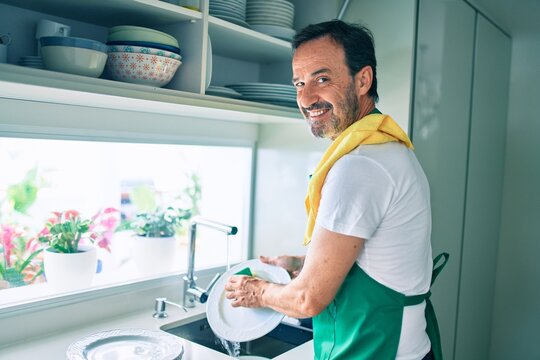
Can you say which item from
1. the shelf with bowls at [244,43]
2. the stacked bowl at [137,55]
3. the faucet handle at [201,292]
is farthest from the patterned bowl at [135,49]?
the faucet handle at [201,292]

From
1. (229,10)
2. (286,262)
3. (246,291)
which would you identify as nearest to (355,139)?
(246,291)

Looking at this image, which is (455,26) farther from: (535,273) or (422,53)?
(535,273)

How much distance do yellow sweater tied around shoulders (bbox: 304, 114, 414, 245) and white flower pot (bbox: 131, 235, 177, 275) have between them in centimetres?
82

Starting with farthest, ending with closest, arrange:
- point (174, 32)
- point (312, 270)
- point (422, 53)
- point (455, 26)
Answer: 1. point (455, 26)
2. point (422, 53)
3. point (174, 32)
4. point (312, 270)

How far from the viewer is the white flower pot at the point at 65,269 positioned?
5.11 ft

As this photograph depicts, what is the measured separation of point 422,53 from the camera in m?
1.73

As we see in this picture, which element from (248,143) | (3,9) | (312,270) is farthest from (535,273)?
(3,9)

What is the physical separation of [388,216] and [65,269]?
1.02 metres

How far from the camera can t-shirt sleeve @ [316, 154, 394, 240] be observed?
3.43ft

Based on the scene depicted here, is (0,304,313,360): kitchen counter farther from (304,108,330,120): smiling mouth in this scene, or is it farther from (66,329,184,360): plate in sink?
(304,108,330,120): smiling mouth

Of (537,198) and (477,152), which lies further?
(537,198)

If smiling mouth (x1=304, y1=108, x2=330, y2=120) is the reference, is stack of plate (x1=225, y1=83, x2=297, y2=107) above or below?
above

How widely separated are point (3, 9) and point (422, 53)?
128 cm

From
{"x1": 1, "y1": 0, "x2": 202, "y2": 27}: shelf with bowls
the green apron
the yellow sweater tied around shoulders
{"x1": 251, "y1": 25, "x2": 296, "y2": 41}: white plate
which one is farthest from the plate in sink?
{"x1": 251, "y1": 25, "x2": 296, "y2": 41}: white plate
